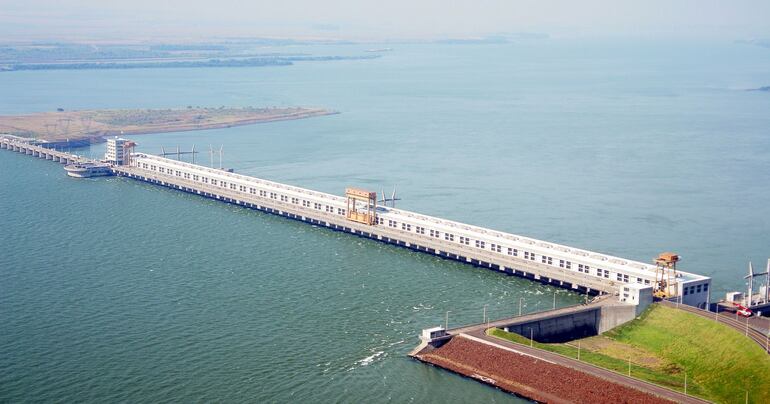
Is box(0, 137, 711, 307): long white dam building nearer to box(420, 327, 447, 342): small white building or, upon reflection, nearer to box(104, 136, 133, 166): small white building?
box(104, 136, 133, 166): small white building

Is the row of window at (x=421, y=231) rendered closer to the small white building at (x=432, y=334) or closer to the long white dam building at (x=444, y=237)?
the long white dam building at (x=444, y=237)

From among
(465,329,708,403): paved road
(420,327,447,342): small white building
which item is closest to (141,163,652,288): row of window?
(465,329,708,403): paved road

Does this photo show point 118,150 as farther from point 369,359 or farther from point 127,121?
point 369,359

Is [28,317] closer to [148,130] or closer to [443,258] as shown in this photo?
[443,258]

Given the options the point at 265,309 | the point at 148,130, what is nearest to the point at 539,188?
the point at 265,309

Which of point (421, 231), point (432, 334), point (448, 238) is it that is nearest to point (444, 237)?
point (448, 238)

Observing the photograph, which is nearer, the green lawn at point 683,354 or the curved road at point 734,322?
the green lawn at point 683,354

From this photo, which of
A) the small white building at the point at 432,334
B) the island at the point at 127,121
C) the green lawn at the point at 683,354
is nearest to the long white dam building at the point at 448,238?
the green lawn at the point at 683,354
